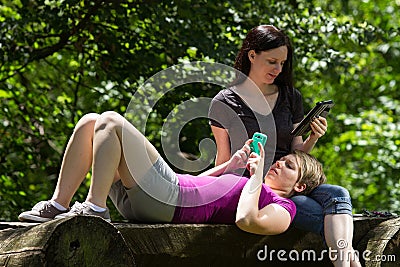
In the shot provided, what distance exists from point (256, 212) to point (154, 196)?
41cm

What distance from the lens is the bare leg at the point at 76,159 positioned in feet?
9.29

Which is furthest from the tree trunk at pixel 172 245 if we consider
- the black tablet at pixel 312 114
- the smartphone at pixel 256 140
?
the black tablet at pixel 312 114

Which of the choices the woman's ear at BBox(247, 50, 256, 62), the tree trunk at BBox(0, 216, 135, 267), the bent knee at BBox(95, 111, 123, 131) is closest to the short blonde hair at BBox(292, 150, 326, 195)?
the woman's ear at BBox(247, 50, 256, 62)

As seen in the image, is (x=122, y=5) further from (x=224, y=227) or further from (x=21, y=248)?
(x=21, y=248)

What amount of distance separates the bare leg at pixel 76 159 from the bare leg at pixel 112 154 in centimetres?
8

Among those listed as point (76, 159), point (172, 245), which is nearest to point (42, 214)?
point (76, 159)

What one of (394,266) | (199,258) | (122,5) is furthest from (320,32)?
(199,258)

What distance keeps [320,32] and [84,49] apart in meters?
1.70

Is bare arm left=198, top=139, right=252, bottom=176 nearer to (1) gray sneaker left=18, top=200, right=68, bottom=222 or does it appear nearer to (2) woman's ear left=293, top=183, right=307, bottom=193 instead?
(2) woman's ear left=293, top=183, right=307, bottom=193

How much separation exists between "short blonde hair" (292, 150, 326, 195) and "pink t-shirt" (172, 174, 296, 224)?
22 centimetres

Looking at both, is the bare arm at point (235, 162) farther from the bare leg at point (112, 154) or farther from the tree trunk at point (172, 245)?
the bare leg at point (112, 154)

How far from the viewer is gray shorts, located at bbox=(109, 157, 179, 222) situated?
Result: 9.41 feet

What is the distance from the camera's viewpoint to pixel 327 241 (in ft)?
10.2

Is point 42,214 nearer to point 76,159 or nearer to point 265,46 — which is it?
point 76,159
